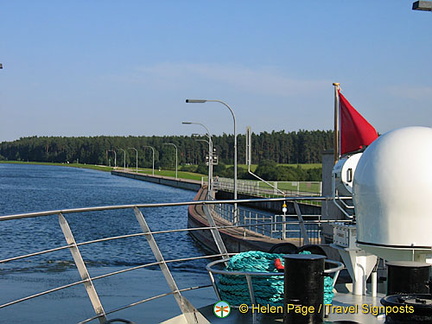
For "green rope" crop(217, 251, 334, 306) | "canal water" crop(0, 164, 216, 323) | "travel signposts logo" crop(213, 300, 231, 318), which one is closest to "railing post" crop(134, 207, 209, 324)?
"travel signposts logo" crop(213, 300, 231, 318)

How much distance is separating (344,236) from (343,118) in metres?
4.60

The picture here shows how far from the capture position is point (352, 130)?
12.3 m

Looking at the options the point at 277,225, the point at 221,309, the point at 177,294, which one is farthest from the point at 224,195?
the point at 177,294

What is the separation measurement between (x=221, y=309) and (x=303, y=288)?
1.49m

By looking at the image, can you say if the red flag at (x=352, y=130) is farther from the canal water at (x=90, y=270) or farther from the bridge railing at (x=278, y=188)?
the bridge railing at (x=278, y=188)

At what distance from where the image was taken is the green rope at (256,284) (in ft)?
22.2

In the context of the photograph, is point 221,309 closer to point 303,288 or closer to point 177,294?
point 177,294

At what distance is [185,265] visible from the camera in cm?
3055

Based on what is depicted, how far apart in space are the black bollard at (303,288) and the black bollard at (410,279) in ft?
2.63

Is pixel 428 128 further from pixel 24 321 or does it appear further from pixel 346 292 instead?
pixel 24 321

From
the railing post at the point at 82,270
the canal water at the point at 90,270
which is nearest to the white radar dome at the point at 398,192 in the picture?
the railing post at the point at 82,270

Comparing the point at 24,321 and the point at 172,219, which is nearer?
the point at 24,321

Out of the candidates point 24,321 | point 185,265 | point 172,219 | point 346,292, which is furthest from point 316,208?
point 346,292

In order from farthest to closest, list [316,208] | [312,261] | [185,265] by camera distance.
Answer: [316,208] < [185,265] < [312,261]
